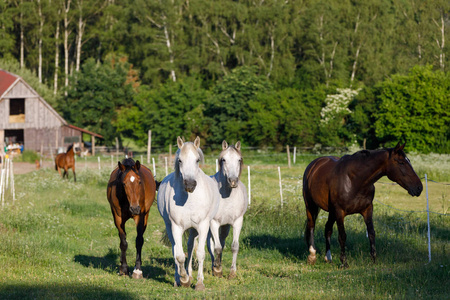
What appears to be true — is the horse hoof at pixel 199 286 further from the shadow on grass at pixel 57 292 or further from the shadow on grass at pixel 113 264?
the shadow on grass at pixel 113 264

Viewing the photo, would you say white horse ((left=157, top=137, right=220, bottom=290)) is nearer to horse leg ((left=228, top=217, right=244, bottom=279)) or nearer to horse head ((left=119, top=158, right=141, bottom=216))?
horse head ((left=119, top=158, right=141, bottom=216))

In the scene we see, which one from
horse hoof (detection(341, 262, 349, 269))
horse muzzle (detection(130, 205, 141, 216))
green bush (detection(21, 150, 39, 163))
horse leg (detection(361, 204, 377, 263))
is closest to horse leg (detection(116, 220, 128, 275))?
horse muzzle (detection(130, 205, 141, 216))

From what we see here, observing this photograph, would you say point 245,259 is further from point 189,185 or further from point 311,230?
point 189,185

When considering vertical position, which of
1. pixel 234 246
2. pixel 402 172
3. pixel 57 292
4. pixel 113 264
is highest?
pixel 402 172

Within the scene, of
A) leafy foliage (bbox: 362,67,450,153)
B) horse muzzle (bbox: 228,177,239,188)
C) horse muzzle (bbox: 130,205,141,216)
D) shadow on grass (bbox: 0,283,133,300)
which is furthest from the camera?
leafy foliage (bbox: 362,67,450,153)

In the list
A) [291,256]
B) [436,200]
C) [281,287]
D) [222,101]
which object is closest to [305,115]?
[222,101]

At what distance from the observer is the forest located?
3897 centimetres

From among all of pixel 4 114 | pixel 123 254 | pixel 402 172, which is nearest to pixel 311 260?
pixel 402 172

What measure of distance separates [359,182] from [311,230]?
1.65 metres

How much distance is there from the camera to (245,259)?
10.6m

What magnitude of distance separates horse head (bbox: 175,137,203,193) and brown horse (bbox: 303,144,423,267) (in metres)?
2.94

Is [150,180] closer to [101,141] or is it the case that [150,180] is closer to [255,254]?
[255,254]

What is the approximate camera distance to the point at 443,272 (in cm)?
801

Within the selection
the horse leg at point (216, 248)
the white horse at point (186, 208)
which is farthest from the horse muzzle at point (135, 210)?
the horse leg at point (216, 248)
